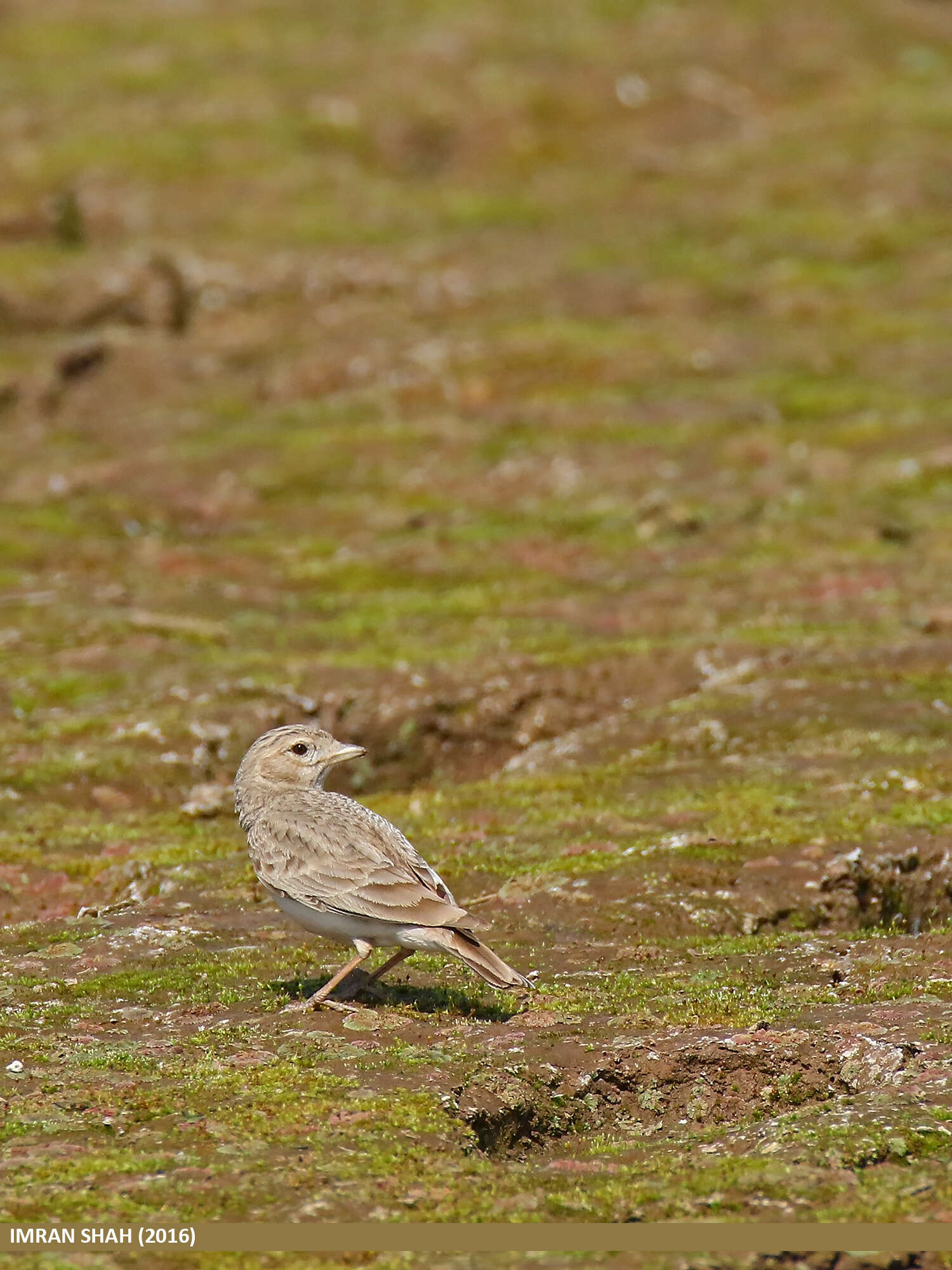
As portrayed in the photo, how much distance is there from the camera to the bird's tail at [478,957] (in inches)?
586

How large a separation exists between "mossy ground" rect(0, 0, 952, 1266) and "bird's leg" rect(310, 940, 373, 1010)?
186mm

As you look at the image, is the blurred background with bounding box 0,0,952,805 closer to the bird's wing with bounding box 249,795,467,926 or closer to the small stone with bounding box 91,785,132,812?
the small stone with bounding box 91,785,132,812

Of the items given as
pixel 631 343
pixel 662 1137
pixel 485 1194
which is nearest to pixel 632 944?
pixel 662 1137

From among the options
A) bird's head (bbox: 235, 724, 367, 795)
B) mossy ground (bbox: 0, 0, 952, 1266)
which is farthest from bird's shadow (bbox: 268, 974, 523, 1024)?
bird's head (bbox: 235, 724, 367, 795)

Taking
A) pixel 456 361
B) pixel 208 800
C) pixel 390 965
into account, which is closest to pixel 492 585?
pixel 208 800

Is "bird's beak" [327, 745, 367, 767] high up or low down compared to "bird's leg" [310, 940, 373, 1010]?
up

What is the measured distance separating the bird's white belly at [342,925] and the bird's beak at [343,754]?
195cm

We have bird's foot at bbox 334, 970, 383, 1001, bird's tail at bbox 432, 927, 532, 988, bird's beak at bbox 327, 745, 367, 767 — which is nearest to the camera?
bird's tail at bbox 432, 927, 532, 988

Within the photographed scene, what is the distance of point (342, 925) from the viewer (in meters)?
15.9

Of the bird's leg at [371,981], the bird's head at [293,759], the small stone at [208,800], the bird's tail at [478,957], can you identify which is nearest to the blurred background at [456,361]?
the small stone at [208,800]

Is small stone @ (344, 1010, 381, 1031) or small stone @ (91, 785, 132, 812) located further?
small stone @ (91, 785, 132, 812)

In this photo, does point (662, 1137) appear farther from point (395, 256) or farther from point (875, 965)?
point (395, 256)

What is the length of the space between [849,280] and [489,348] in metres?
16.1

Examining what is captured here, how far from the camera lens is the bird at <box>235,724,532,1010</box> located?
50.1 feet
